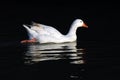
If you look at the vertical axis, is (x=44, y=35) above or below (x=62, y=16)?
below

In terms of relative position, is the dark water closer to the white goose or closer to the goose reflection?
the goose reflection

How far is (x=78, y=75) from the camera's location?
13266 mm

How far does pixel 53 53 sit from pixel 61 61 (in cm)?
145

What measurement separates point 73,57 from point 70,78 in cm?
292

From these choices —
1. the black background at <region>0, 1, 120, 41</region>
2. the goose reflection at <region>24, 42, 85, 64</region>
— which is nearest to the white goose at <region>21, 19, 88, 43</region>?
the goose reflection at <region>24, 42, 85, 64</region>

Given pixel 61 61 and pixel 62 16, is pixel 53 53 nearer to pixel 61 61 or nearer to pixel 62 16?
pixel 61 61

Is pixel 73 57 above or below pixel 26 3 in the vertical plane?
below

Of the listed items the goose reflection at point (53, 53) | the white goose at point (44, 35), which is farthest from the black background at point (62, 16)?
the goose reflection at point (53, 53)

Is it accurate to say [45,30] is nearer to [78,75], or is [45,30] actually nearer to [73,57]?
[73,57]

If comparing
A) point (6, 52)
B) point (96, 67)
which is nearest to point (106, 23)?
point (6, 52)

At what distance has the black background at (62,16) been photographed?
69.1 ft

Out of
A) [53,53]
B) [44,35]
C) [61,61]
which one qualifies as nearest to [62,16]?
[44,35]

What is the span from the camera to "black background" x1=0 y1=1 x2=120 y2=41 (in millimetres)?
21062

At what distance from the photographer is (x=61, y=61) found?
49.6 ft
